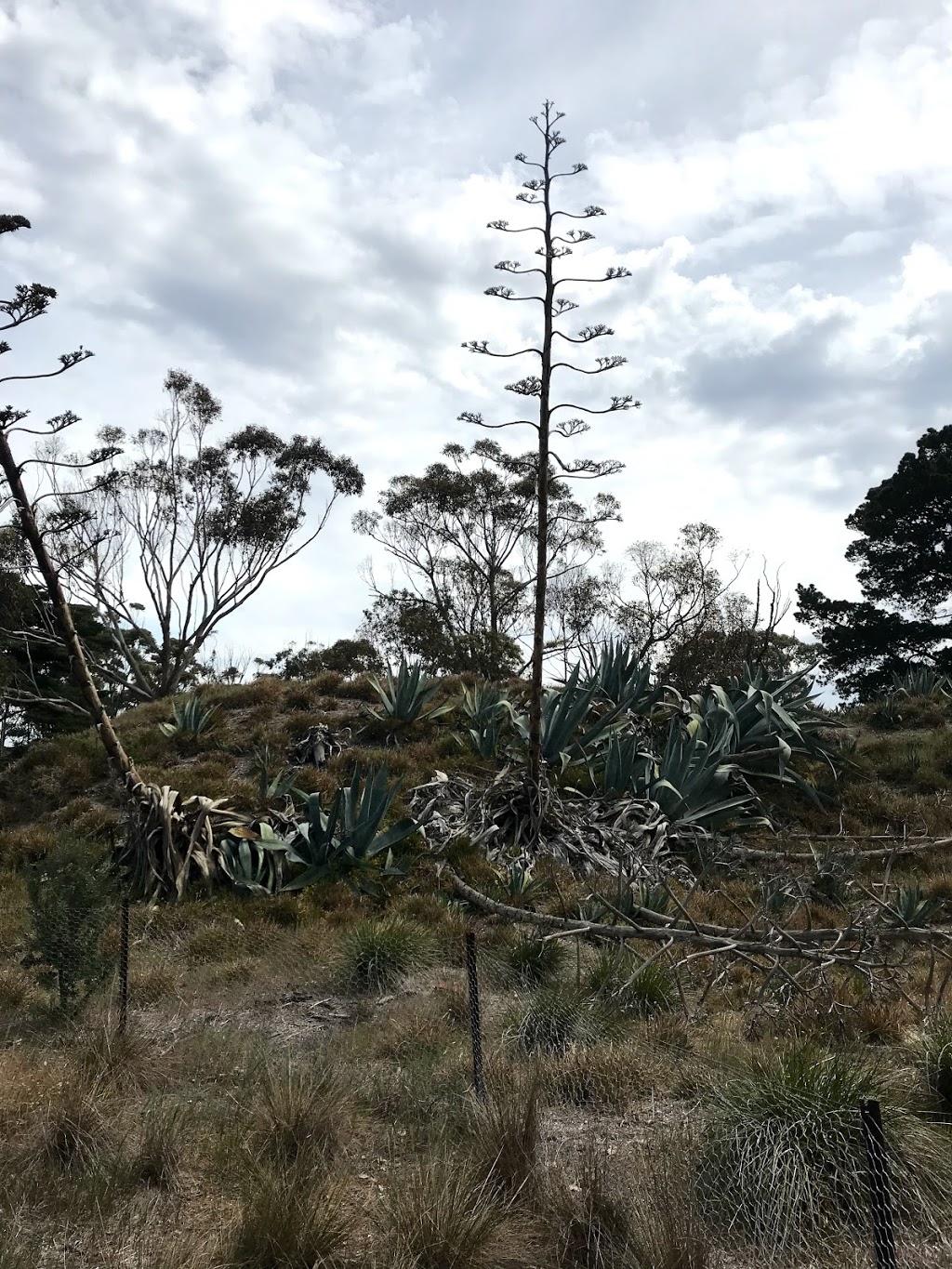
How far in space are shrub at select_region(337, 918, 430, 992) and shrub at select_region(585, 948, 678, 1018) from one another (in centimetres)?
130

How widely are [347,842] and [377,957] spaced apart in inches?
90.8

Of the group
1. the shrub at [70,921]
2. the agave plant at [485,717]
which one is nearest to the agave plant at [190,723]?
the agave plant at [485,717]

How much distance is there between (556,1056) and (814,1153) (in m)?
1.66

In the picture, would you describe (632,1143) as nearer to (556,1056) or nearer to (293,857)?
(556,1056)

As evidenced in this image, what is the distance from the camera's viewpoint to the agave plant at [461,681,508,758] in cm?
1112

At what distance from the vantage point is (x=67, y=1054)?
16.0ft

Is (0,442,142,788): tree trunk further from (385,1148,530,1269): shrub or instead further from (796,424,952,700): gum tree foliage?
(796,424,952,700): gum tree foliage

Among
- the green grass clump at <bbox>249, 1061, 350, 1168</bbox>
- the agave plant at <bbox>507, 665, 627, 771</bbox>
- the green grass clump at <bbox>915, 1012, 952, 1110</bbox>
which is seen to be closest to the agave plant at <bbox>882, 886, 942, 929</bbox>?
the green grass clump at <bbox>915, 1012, 952, 1110</bbox>

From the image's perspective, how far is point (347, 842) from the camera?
8.68 metres

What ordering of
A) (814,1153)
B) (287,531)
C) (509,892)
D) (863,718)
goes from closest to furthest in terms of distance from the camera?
(814,1153)
(509,892)
(863,718)
(287,531)

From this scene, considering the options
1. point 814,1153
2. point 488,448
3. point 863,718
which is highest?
point 488,448

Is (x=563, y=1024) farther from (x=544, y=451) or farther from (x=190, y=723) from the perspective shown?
(x=190, y=723)

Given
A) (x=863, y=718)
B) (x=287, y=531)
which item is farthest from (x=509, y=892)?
(x=287, y=531)

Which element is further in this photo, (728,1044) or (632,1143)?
(728,1044)
